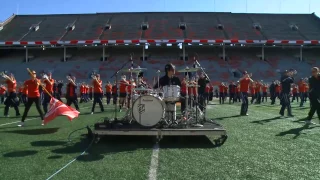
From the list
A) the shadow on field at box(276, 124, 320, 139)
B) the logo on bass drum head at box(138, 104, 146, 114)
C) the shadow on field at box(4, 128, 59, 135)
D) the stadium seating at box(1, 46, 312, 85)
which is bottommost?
the shadow on field at box(276, 124, 320, 139)

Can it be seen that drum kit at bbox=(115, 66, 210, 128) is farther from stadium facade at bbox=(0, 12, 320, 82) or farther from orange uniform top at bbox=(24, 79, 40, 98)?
stadium facade at bbox=(0, 12, 320, 82)

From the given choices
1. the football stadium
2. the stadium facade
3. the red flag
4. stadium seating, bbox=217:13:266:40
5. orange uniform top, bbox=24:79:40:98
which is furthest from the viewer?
stadium seating, bbox=217:13:266:40

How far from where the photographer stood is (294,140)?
24.3 feet

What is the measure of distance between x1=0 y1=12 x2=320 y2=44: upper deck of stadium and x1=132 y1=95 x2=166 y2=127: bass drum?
102 ft

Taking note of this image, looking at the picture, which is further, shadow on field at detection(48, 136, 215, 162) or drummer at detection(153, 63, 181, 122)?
drummer at detection(153, 63, 181, 122)

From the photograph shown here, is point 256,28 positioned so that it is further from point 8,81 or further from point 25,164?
point 25,164

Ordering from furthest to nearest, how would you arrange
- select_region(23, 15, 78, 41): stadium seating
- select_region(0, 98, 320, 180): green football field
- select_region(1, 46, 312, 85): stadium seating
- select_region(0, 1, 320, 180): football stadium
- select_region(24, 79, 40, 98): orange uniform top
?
select_region(23, 15, 78, 41): stadium seating < select_region(1, 46, 312, 85): stadium seating < select_region(24, 79, 40, 98): orange uniform top < select_region(0, 1, 320, 180): football stadium < select_region(0, 98, 320, 180): green football field

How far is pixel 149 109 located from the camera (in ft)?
23.3

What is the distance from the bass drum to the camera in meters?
7.06

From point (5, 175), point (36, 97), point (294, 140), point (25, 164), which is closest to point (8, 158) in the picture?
point (25, 164)

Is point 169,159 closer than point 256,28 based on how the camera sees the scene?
Yes

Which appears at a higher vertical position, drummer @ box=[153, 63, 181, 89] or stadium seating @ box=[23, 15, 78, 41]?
stadium seating @ box=[23, 15, 78, 41]

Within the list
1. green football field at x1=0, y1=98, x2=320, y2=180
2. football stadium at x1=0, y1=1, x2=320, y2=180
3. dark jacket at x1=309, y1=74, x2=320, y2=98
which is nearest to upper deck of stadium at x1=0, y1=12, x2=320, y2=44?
football stadium at x1=0, y1=1, x2=320, y2=180

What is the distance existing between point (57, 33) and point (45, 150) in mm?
37094
